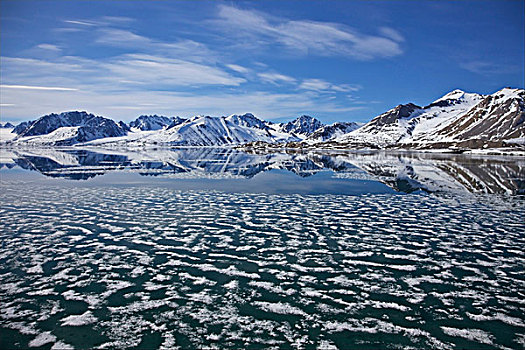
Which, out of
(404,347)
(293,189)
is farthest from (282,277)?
(293,189)

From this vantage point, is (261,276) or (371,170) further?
(371,170)

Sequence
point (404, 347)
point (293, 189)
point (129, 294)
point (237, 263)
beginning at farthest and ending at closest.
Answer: point (293, 189) → point (237, 263) → point (129, 294) → point (404, 347)

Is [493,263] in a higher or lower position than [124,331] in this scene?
higher

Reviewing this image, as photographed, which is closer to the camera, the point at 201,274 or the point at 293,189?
the point at 201,274

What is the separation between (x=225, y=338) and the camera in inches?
365

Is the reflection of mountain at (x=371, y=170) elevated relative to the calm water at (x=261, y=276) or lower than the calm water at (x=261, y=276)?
elevated

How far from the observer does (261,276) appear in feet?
43.3

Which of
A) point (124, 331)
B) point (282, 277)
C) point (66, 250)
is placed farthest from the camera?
point (66, 250)

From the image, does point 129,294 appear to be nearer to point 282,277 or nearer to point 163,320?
point 163,320

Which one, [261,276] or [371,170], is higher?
[371,170]

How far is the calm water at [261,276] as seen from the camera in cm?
956

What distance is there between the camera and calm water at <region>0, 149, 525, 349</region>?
9.56 metres

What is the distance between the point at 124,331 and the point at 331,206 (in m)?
19.3

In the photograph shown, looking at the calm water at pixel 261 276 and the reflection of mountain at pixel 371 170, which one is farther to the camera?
the reflection of mountain at pixel 371 170
